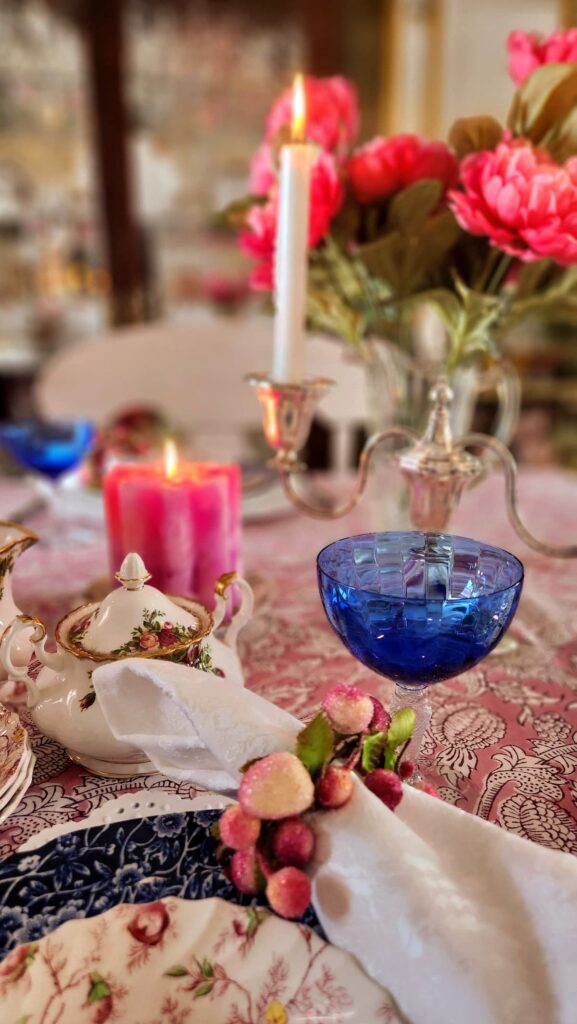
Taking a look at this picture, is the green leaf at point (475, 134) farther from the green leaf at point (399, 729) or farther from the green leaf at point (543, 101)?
the green leaf at point (399, 729)

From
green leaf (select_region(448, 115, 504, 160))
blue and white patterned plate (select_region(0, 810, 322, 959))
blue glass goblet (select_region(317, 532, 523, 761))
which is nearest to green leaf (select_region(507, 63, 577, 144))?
green leaf (select_region(448, 115, 504, 160))

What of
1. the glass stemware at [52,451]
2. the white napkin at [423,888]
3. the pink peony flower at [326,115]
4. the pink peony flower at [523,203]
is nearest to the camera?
the white napkin at [423,888]

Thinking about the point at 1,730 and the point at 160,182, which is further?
the point at 160,182

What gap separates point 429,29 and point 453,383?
225cm

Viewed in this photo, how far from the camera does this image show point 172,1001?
32 centimetres

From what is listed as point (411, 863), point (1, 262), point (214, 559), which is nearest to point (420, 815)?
point (411, 863)

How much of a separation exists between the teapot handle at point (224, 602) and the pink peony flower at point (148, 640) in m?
0.05

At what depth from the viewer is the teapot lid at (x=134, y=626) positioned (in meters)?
0.44

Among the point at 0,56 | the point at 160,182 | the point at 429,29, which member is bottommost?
the point at 160,182

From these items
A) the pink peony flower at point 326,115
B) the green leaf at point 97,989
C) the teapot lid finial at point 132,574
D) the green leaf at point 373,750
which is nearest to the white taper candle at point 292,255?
the pink peony flower at point 326,115

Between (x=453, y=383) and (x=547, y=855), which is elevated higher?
(x=453, y=383)

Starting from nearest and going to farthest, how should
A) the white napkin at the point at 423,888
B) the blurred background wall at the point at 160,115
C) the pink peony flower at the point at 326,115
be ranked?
1. the white napkin at the point at 423,888
2. the pink peony flower at the point at 326,115
3. the blurred background wall at the point at 160,115

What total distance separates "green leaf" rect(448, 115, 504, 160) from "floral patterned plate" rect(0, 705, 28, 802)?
55cm

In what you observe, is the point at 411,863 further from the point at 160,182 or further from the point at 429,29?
the point at 429,29
